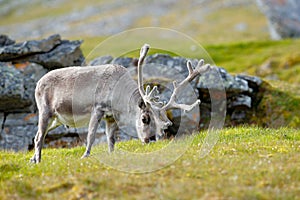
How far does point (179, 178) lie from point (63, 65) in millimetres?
16638

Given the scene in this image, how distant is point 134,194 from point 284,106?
17.2m

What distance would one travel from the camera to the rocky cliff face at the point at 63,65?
24.4m

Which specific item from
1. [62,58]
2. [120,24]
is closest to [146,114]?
[62,58]

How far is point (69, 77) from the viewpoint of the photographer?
1603 cm

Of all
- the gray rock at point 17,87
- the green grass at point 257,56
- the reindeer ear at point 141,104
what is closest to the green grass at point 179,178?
the reindeer ear at point 141,104

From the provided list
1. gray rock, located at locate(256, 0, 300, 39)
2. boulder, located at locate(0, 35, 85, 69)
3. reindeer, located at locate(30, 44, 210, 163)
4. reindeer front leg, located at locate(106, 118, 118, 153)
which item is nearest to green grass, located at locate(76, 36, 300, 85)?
gray rock, located at locate(256, 0, 300, 39)

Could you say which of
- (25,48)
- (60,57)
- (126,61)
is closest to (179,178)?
(126,61)

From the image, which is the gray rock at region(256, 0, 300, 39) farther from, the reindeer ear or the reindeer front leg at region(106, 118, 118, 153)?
the reindeer ear

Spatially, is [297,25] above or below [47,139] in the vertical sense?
above

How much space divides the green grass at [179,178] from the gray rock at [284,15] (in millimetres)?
45522

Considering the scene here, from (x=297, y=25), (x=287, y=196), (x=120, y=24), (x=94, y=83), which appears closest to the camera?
(x=287, y=196)

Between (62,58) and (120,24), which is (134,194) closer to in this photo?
(62,58)

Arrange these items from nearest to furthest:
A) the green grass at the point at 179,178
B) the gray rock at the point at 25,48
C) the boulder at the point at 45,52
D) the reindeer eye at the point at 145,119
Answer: the green grass at the point at 179,178, the reindeer eye at the point at 145,119, the gray rock at the point at 25,48, the boulder at the point at 45,52

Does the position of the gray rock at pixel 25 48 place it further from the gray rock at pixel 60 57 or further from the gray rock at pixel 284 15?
the gray rock at pixel 284 15
